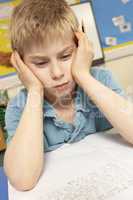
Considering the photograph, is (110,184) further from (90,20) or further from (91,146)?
(90,20)

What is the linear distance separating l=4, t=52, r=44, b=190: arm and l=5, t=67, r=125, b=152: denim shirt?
0.27 feet

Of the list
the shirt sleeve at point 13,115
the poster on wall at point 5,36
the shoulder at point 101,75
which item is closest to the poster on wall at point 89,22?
the poster on wall at point 5,36

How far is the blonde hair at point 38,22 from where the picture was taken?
80cm

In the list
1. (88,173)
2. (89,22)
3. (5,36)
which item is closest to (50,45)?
(88,173)

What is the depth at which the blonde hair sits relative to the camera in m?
0.80

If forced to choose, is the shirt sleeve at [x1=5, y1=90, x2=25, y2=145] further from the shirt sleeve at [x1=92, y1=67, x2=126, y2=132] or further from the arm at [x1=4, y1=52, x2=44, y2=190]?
the shirt sleeve at [x1=92, y1=67, x2=126, y2=132]

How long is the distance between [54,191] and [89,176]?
0.26 ft

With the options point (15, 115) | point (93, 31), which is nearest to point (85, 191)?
point (15, 115)

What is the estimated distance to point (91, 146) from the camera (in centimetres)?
82

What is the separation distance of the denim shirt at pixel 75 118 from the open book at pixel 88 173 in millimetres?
69

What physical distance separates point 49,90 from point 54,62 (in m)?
0.10

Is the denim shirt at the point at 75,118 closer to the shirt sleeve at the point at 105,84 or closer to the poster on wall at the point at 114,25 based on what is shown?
the shirt sleeve at the point at 105,84

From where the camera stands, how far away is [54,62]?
806 millimetres

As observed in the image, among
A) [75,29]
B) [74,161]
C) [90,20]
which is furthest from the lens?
[90,20]
